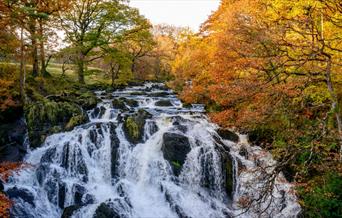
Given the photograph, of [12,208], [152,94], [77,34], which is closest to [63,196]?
[12,208]

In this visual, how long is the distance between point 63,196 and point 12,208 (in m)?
1.91

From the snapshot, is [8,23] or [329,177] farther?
[8,23]

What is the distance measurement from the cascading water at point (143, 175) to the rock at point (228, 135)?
0.34 m

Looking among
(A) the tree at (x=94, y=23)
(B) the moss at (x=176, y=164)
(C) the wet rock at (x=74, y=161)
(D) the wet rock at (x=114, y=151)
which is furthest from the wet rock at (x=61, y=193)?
(A) the tree at (x=94, y=23)

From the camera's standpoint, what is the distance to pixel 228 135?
15.7 m

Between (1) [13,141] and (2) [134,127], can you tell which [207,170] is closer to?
(2) [134,127]

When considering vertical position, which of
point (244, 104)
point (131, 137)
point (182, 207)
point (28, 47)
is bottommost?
point (182, 207)

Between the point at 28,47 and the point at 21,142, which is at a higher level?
the point at 28,47

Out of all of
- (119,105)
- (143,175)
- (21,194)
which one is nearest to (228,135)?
(143,175)

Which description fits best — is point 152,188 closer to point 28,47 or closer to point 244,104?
point 244,104

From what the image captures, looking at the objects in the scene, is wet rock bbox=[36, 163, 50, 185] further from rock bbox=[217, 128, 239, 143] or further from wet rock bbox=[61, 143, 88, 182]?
rock bbox=[217, 128, 239, 143]

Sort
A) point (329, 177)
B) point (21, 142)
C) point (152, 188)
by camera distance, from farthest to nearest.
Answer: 1. point (21, 142)
2. point (152, 188)
3. point (329, 177)

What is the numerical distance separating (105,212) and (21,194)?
3.41 m

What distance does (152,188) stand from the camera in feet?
43.2
